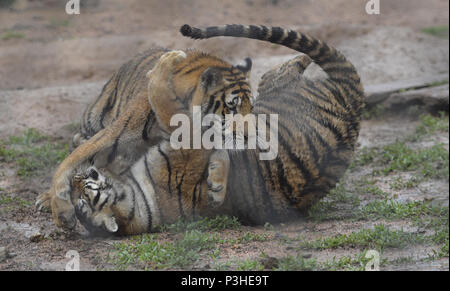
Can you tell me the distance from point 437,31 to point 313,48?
5.08 m

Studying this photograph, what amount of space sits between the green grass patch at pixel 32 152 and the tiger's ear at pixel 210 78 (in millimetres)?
1841

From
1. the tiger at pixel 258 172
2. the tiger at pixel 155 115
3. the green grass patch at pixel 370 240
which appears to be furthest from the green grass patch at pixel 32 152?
the green grass patch at pixel 370 240

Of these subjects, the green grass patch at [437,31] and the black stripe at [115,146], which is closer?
the black stripe at [115,146]

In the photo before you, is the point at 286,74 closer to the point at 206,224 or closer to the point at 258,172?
the point at 258,172

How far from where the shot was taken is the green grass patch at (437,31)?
26.7 ft

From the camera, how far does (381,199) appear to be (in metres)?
4.02

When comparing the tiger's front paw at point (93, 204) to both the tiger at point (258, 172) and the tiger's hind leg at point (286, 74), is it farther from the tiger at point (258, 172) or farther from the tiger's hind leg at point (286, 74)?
the tiger's hind leg at point (286, 74)

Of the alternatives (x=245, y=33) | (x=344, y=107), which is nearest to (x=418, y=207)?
(x=344, y=107)

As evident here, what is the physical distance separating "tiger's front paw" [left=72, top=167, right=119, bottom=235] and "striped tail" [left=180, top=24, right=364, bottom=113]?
3.32 feet

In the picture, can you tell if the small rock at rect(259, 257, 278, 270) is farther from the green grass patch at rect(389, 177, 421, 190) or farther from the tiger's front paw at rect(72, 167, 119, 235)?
the green grass patch at rect(389, 177, 421, 190)

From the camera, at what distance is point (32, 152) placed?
4824mm

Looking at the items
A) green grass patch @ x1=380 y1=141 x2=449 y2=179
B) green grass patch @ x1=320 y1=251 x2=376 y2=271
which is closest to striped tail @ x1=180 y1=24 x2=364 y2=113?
green grass patch @ x1=380 y1=141 x2=449 y2=179

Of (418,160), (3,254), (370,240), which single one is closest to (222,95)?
(370,240)
